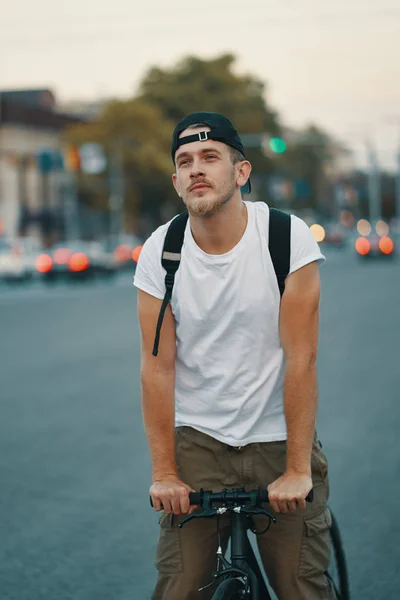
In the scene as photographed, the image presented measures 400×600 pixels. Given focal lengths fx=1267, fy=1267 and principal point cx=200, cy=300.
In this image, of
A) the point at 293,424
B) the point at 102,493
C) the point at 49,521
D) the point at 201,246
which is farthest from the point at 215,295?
the point at 102,493

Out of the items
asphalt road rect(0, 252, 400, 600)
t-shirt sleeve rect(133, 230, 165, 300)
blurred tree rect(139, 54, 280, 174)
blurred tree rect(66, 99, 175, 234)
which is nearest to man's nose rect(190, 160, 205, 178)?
t-shirt sleeve rect(133, 230, 165, 300)

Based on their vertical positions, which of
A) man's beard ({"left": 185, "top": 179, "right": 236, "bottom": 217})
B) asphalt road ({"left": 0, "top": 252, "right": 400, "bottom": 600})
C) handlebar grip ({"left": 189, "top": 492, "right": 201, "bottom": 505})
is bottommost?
asphalt road ({"left": 0, "top": 252, "right": 400, "bottom": 600})

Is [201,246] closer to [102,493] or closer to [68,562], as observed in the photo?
[68,562]

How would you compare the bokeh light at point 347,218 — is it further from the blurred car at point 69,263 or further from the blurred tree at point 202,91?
the blurred car at point 69,263

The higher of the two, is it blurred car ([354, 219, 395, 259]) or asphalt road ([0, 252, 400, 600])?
blurred car ([354, 219, 395, 259])

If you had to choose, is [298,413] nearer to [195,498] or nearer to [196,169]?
[195,498]

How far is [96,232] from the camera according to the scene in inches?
3644

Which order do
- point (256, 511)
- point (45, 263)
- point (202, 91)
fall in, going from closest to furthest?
point (256, 511) → point (45, 263) → point (202, 91)

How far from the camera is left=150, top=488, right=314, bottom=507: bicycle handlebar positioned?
10.7ft

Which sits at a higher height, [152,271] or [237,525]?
[152,271]

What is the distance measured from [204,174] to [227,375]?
1.78 feet

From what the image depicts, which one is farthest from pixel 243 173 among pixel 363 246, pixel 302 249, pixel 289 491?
pixel 363 246

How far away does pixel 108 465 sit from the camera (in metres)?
8.25

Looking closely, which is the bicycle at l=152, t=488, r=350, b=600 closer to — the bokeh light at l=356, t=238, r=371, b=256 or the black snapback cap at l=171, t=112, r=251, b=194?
the black snapback cap at l=171, t=112, r=251, b=194
